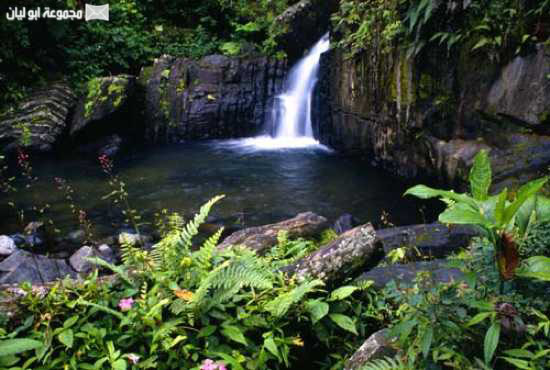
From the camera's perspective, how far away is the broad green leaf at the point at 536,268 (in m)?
1.89

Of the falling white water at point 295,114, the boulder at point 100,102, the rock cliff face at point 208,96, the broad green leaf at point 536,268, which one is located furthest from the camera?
the rock cliff face at point 208,96

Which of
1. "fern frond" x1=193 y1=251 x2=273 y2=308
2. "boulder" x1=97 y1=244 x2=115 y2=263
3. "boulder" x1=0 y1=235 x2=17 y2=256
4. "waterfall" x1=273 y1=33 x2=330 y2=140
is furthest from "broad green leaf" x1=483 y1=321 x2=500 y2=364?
"waterfall" x1=273 y1=33 x2=330 y2=140

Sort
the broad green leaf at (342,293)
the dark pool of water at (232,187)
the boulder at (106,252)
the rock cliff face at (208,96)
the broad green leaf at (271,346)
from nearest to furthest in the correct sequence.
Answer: the broad green leaf at (271,346), the broad green leaf at (342,293), the boulder at (106,252), the dark pool of water at (232,187), the rock cliff face at (208,96)

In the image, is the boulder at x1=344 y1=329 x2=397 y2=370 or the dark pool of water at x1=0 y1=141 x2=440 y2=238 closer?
the boulder at x1=344 y1=329 x2=397 y2=370

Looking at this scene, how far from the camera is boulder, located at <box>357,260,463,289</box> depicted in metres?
2.86

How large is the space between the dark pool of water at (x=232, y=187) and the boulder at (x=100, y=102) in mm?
1638

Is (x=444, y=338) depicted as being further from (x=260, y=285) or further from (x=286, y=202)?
(x=286, y=202)

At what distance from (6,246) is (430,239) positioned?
582 centimetres

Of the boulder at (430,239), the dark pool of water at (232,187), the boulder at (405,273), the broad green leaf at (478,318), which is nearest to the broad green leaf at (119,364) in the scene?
the boulder at (405,273)

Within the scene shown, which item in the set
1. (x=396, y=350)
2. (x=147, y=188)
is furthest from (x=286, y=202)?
(x=396, y=350)

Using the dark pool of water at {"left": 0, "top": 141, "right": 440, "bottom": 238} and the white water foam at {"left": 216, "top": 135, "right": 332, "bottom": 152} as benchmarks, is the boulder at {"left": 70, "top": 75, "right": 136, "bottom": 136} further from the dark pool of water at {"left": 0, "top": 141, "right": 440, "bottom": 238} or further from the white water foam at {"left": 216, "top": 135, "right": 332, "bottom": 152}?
the white water foam at {"left": 216, "top": 135, "right": 332, "bottom": 152}

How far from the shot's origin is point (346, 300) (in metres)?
2.74

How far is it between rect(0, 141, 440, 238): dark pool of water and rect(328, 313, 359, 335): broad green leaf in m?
4.71

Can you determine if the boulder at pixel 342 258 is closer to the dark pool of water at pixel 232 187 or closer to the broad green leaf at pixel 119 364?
the broad green leaf at pixel 119 364
